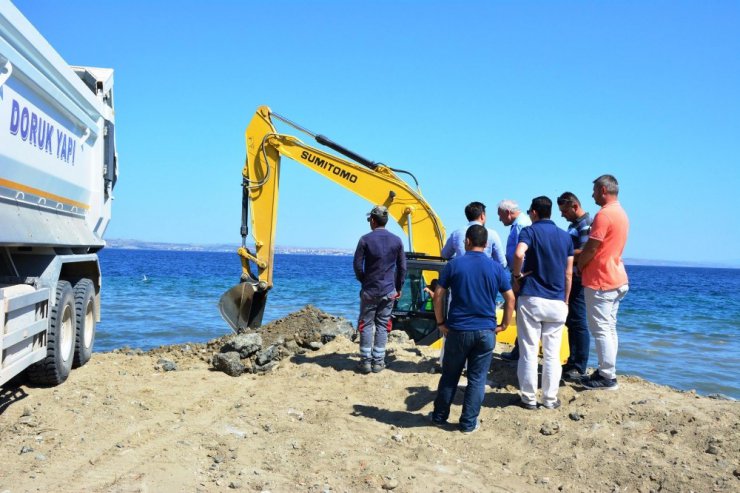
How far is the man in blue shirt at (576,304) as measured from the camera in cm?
648

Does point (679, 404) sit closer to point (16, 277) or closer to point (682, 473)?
point (682, 473)

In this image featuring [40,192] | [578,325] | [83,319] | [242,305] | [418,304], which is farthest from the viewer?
[242,305]

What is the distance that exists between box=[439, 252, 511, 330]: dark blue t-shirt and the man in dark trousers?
1.85 metres

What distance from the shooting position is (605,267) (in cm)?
592

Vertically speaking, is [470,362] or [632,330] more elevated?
[470,362]

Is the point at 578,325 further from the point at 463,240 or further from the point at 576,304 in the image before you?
the point at 463,240

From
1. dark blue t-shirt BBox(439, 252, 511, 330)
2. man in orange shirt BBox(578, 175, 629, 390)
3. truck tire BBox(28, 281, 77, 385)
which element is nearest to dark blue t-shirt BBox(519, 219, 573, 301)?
man in orange shirt BBox(578, 175, 629, 390)

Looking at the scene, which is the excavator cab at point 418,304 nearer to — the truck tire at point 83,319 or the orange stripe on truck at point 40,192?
the truck tire at point 83,319

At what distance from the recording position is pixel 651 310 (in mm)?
25781

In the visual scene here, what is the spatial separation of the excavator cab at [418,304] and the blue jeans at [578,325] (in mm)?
2618

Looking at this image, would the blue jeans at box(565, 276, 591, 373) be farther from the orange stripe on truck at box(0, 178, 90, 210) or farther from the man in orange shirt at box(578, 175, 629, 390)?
the orange stripe on truck at box(0, 178, 90, 210)

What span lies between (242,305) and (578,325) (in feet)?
16.7

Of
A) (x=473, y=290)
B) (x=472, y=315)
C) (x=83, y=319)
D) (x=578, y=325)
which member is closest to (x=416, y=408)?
(x=472, y=315)

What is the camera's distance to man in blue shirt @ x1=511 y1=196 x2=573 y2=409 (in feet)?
18.8
